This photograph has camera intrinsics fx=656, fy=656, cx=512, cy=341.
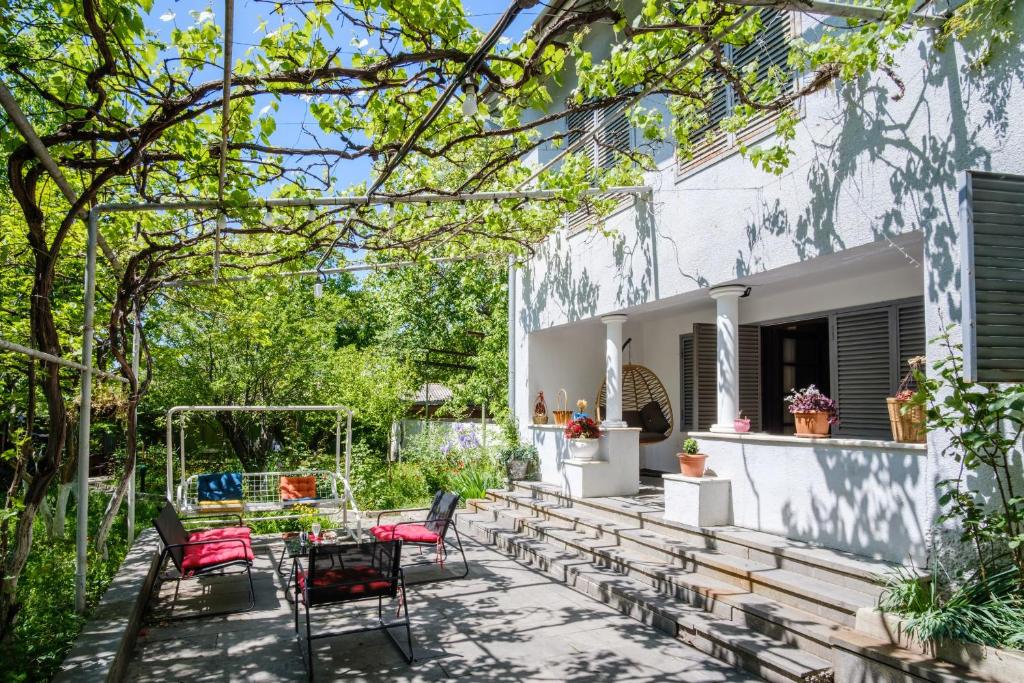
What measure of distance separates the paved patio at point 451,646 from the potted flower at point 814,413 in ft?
7.62

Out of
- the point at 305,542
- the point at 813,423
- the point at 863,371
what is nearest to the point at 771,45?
the point at 863,371

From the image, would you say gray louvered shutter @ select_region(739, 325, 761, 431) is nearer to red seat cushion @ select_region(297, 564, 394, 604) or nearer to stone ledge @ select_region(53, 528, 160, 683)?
red seat cushion @ select_region(297, 564, 394, 604)

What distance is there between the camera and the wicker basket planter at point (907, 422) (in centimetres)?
513

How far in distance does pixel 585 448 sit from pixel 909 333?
4067 mm

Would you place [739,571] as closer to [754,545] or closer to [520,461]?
[754,545]

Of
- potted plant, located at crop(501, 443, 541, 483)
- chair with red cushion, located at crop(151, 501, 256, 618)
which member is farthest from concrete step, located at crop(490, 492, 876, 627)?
chair with red cushion, located at crop(151, 501, 256, 618)

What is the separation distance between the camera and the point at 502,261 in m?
11.7

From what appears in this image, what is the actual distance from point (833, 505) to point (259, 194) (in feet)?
18.5

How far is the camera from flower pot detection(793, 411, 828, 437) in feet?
19.6

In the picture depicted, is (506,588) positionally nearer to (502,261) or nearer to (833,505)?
(833,505)

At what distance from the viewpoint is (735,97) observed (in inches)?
278

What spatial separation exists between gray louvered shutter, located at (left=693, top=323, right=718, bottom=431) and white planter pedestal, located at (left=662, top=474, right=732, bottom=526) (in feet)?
9.55

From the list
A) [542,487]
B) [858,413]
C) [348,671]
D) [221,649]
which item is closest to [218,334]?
[542,487]

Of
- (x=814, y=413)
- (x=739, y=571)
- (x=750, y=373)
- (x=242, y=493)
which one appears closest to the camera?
(x=739, y=571)
